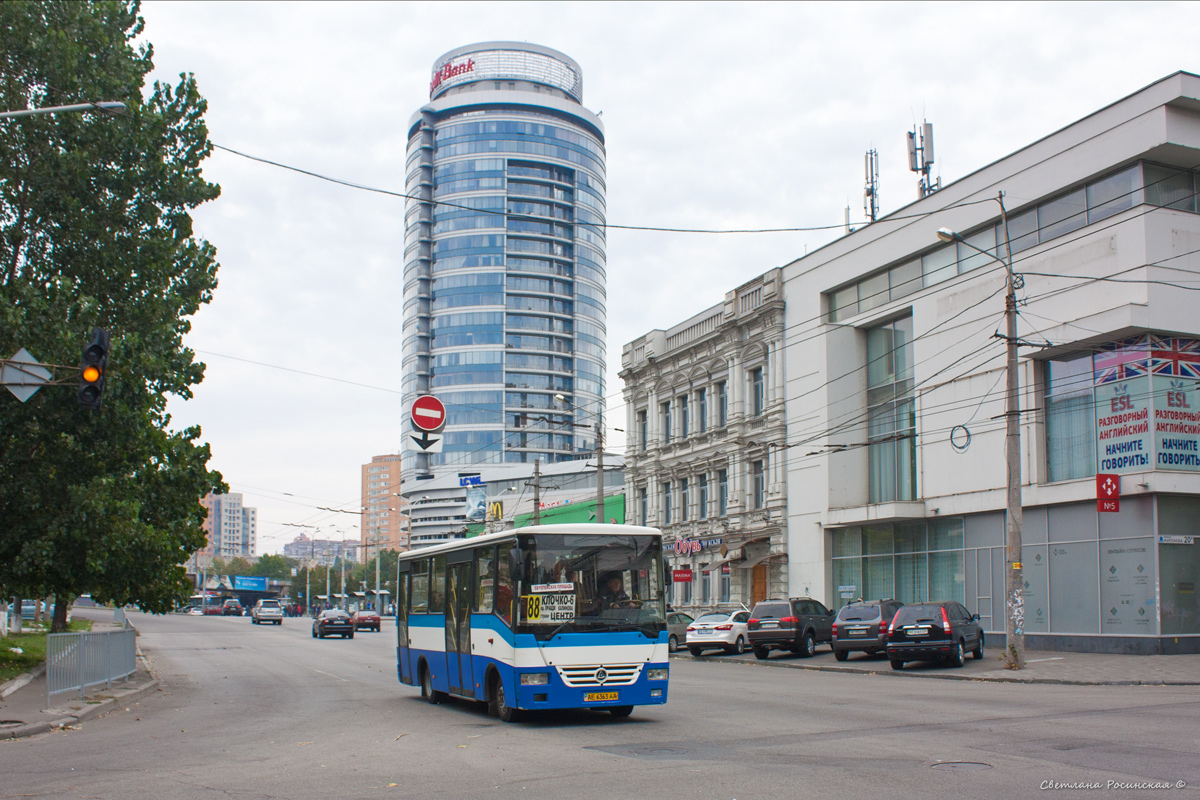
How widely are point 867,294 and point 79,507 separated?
2780cm

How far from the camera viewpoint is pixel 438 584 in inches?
688

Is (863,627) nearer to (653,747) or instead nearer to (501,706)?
(501,706)

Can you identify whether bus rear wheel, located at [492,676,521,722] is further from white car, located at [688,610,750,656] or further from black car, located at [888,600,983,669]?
white car, located at [688,610,750,656]

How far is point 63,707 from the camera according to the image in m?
17.4

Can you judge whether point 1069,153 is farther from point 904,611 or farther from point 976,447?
point 904,611

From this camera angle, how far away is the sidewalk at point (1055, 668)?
70.1ft

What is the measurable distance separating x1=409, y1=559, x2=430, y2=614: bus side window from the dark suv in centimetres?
1539

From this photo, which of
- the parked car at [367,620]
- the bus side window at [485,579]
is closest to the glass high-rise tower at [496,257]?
the parked car at [367,620]

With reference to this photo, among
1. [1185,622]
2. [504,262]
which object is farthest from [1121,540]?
[504,262]

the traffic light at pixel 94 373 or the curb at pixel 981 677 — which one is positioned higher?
the traffic light at pixel 94 373

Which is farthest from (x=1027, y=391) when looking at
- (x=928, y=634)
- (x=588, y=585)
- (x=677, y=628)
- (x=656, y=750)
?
(x=656, y=750)

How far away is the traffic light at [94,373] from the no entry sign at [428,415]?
9.03m

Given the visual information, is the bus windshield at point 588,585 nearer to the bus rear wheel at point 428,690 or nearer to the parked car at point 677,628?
the bus rear wheel at point 428,690

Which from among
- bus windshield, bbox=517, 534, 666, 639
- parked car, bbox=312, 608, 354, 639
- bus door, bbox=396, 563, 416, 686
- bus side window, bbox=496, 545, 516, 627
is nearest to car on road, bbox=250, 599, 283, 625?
parked car, bbox=312, 608, 354, 639
